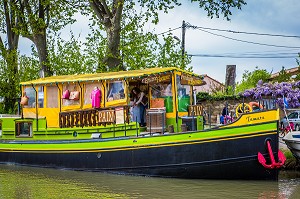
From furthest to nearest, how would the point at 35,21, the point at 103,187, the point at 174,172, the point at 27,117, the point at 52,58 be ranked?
the point at 52,58 → the point at 35,21 → the point at 27,117 → the point at 174,172 → the point at 103,187

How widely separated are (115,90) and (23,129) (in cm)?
445

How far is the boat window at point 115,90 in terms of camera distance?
63.5 feet

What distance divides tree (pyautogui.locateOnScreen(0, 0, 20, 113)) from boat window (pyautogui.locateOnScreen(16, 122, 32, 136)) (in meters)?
12.3

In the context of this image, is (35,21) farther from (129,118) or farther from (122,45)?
(129,118)

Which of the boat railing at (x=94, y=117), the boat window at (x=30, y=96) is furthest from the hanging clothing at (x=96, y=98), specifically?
the boat window at (x=30, y=96)

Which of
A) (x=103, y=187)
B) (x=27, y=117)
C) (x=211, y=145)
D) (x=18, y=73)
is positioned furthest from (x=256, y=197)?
(x=18, y=73)

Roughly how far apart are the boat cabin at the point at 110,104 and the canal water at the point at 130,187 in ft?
5.86

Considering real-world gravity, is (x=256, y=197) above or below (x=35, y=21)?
below

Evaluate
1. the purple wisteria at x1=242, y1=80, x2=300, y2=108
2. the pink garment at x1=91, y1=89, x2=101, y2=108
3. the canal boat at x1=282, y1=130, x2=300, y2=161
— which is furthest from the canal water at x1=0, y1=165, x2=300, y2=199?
the purple wisteria at x1=242, y1=80, x2=300, y2=108

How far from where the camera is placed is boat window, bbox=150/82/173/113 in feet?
62.5

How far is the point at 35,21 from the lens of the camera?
2914 centimetres

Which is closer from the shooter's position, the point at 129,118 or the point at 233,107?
the point at 129,118

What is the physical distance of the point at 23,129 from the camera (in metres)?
21.8

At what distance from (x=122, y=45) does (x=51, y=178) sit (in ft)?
45.0
